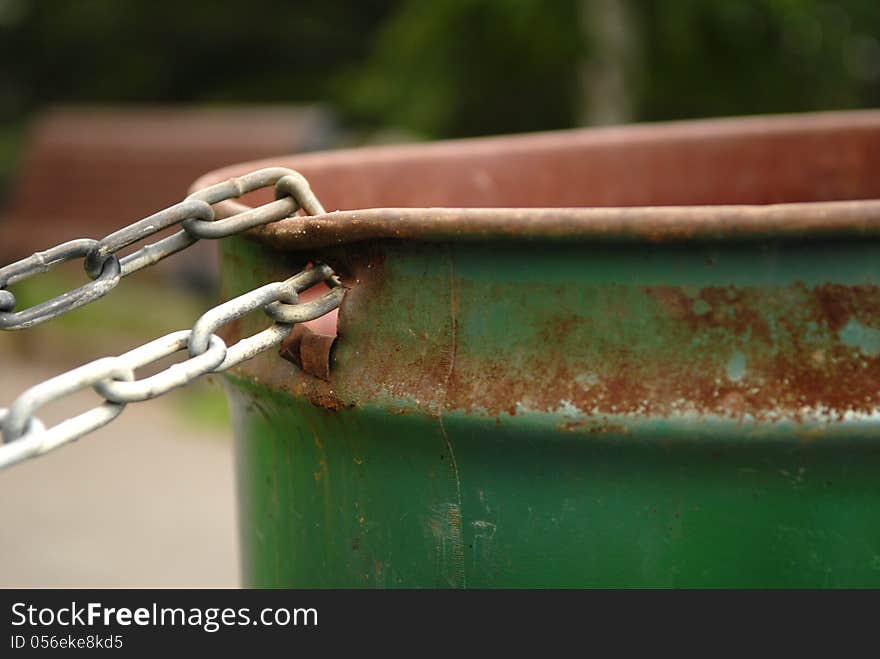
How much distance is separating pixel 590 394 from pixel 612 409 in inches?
0.9

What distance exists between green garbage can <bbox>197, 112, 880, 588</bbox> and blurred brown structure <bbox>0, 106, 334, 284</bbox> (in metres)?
4.17

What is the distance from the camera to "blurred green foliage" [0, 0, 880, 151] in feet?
19.5

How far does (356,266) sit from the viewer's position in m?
1.01

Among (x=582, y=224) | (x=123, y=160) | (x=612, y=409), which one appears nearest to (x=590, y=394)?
(x=612, y=409)

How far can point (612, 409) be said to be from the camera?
3.02 ft

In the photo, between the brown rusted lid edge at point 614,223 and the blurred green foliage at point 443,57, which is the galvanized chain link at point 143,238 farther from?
the blurred green foliage at point 443,57

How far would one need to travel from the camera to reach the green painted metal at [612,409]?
34.9 inches

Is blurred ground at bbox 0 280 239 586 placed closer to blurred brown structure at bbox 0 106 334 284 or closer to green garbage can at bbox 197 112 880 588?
blurred brown structure at bbox 0 106 334 284

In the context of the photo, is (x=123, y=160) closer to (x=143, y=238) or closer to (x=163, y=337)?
(x=143, y=238)

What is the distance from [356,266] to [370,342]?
0.07m

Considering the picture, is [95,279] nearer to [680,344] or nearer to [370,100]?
[680,344]

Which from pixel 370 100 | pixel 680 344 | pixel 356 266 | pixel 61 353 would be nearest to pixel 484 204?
pixel 356 266

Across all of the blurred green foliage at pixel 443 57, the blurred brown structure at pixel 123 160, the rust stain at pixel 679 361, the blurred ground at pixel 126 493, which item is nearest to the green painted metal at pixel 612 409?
the rust stain at pixel 679 361

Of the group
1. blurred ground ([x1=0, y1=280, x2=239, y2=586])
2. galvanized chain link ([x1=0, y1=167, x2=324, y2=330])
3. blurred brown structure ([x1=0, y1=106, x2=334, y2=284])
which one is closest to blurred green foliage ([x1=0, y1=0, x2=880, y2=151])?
blurred brown structure ([x1=0, y1=106, x2=334, y2=284])
